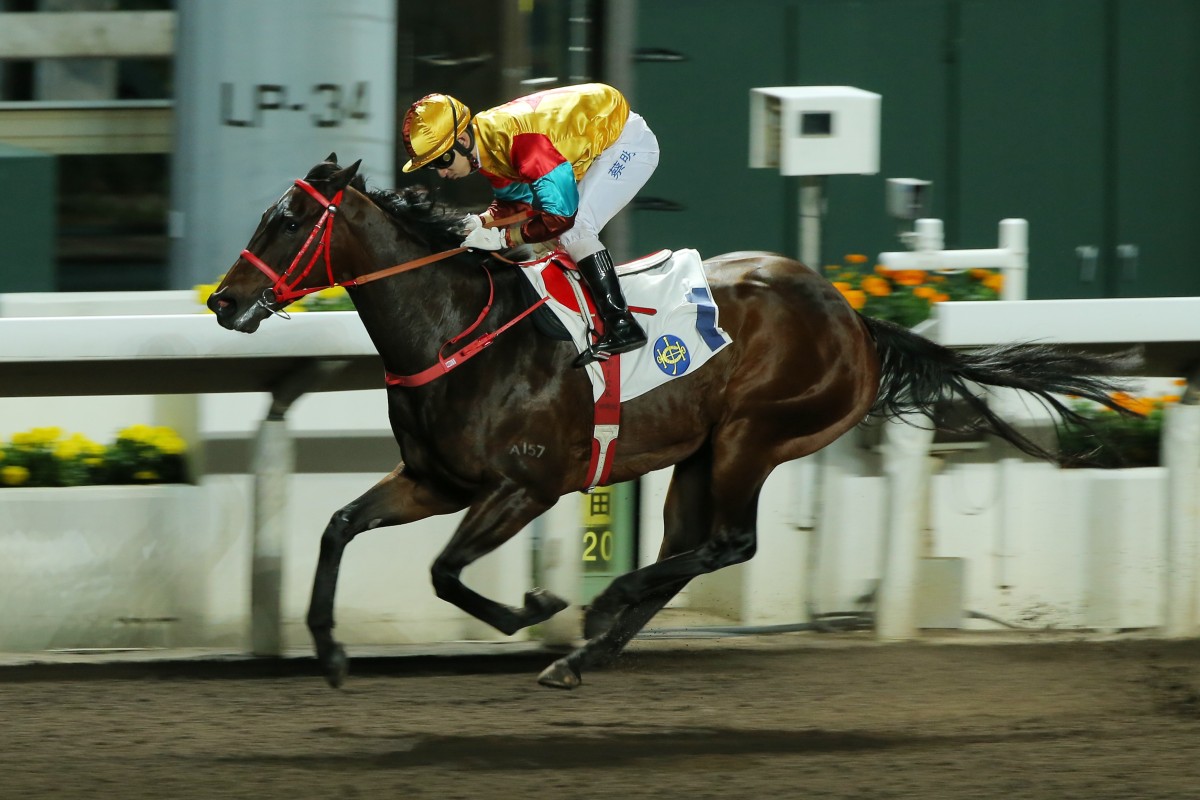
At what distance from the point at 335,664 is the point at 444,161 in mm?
1535

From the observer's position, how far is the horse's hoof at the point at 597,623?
5.74 meters

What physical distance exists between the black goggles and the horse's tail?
1.68 metres

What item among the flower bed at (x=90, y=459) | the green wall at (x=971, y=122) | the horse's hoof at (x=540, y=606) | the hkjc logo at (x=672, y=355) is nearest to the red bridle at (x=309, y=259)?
the hkjc logo at (x=672, y=355)

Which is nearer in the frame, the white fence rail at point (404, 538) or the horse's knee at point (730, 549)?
the horse's knee at point (730, 549)

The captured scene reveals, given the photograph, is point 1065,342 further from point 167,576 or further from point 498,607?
point 167,576

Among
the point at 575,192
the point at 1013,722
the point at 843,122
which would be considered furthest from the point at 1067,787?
the point at 843,122

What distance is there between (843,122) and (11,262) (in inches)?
155

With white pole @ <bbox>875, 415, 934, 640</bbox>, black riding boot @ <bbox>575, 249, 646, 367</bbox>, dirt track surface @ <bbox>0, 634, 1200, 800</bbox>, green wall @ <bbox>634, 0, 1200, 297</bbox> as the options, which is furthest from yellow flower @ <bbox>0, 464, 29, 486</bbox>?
green wall @ <bbox>634, 0, 1200, 297</bbox>

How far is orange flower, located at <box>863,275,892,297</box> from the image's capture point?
6.70m

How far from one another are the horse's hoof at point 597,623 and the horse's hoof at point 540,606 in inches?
8.2

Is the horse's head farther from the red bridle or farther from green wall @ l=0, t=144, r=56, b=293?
green wall @ l=0, t=144, r=56, b=293

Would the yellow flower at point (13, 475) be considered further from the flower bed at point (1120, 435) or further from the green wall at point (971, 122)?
the green wall at point (971, 122)

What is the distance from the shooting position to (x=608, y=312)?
5465mm

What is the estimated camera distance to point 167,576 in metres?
6.11
